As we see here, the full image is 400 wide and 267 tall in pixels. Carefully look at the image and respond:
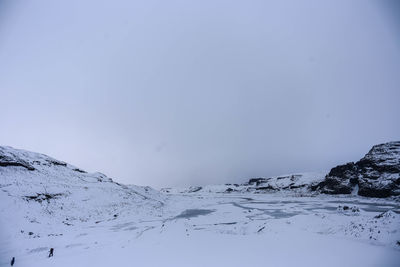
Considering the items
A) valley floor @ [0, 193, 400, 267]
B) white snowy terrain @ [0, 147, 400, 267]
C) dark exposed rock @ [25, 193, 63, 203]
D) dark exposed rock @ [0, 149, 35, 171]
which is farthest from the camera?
dark exposed rock @ [0, 149, 35, 171]

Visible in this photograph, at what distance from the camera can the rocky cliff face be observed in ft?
164

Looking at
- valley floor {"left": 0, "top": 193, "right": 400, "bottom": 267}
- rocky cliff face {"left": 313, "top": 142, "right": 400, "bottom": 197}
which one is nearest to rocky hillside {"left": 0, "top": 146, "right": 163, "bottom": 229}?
valley floor {"left": 0, "top": 193, "right": 400, "bottom": 267}

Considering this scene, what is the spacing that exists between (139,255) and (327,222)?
14393mm

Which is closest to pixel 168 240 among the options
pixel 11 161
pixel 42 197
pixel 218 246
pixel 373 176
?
pixel 218 246

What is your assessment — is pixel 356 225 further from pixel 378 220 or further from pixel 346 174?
pixel 346 174

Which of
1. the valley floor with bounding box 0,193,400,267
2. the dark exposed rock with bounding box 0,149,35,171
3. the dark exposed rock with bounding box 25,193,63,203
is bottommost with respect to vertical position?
the valley floor with bounding box 0,193,400,267

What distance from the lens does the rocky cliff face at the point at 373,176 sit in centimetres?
5009

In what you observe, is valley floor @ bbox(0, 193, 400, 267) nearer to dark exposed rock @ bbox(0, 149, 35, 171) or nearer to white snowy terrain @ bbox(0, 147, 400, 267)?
white snowy terrain @ bbox(0, 147, 400, 267)

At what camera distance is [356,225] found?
1441 centimetres

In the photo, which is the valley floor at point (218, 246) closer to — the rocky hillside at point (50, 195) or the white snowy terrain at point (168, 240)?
the white snowy terrain at point (168, 240)

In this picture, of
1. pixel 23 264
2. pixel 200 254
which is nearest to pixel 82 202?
pixel 23 264

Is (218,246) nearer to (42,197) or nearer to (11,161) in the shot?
(42,197)

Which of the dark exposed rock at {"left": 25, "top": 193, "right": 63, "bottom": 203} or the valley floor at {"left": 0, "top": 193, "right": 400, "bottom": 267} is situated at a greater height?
the dark exposed rock at {"left": 25, "top": 193, "right": 63, "bottom": 203}

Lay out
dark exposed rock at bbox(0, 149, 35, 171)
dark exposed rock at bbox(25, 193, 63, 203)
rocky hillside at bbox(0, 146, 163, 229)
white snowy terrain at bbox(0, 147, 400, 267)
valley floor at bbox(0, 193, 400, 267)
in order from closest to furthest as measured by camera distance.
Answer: valley floor at bbox(0, 193, 400, 267)
white snowy terrain at bbox(0, 147, 400, 267)
rocky hillside at bbox(0, 146, 163, 229)
dark exposed rock at bbox(25, 193, 63, 203)
dark exposed rock at bbox(0, 149, 35, 171)
